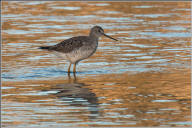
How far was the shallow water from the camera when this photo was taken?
34.3 feet

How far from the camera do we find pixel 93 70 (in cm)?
1541

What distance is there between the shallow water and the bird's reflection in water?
0.8 inches

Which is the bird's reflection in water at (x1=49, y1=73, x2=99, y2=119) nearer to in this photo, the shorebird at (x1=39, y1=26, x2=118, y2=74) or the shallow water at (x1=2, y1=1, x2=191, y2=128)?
the shallow water at (x1=2, y1=1, x2=191, y2=128)

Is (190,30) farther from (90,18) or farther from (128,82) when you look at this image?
(128,82)

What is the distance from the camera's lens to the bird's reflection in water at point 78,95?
36.8ft

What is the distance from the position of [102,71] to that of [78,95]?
3020 millimetres

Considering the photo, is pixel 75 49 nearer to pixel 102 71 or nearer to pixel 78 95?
pixel 102 71

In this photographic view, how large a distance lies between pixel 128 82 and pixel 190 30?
9104 mm

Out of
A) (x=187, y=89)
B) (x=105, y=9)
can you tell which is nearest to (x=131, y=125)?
(x=187, y=89)

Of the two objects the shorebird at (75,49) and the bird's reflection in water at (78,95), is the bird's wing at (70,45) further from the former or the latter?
the bird's reflection in water at (78,95)

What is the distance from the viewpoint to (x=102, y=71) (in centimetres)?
1520

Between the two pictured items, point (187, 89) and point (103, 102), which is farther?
point (187, 89)

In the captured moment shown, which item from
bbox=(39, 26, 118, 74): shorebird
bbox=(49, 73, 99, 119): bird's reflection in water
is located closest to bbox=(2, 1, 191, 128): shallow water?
bbox=(49, 73, 99, 119): bird's reflection in water

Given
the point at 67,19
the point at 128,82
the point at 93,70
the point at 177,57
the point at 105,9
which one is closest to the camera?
the point at 128,82
